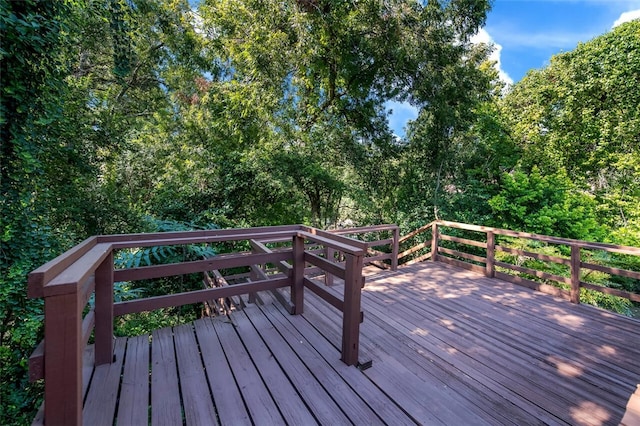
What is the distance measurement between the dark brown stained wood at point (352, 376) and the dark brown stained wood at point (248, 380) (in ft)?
1.63

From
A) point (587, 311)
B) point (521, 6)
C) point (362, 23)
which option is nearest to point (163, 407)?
point (587, 311)

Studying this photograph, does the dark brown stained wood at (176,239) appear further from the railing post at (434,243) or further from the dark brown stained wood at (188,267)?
the railing post at (434,243)

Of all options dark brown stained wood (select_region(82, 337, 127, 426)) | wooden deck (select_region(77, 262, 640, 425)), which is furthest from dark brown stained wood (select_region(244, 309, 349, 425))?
dark brown stained wood (select_region(82, 337, 127, 426))

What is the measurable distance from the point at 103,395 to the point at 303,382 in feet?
3.87

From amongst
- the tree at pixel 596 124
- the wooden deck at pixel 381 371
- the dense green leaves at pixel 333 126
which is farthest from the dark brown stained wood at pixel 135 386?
the tree at pixel 596 124

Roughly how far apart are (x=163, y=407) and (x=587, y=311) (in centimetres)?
439

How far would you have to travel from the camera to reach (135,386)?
181 centimetres

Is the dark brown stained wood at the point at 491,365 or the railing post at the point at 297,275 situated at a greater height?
the railing post at the point at 297,275

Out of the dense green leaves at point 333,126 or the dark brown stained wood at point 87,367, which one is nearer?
the dark brown stained wood at point 87,367

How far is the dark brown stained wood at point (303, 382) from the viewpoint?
5.33 ft

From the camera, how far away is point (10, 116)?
2.27 meters

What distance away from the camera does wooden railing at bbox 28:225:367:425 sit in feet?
3.68

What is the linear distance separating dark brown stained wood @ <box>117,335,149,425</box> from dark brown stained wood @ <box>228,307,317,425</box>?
0.68m

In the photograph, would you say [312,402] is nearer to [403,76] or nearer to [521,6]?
[403,76]
